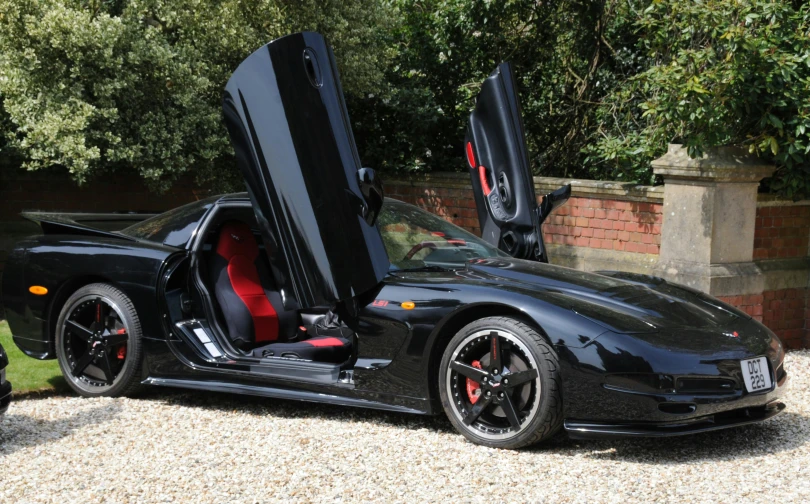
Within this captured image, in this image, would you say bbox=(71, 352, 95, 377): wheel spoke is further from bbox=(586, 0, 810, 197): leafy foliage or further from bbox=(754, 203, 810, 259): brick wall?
bbox=(754, 203, 810, 259): brick wall

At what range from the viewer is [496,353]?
5117 millimetres

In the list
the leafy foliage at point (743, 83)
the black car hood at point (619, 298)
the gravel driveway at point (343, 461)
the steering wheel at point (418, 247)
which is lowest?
the gravel driveway at point (343, 461)

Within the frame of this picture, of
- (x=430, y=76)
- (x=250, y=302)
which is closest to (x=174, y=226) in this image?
(x=250, y=302)

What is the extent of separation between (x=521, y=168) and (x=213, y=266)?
233cm

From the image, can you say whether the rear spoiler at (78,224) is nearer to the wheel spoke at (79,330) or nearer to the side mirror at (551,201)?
the wheel spoke at (79,330)

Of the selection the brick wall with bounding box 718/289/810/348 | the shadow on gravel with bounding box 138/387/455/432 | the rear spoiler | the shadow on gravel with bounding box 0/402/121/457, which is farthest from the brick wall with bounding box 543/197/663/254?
the shadow on gravel with bounding box 0/402/121/457

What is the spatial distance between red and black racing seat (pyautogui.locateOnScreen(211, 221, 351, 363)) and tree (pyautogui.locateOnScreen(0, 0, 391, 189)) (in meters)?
2.83

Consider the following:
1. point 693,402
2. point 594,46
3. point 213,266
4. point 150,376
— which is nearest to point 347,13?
point 594,46

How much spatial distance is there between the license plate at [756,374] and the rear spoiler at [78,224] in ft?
13.2

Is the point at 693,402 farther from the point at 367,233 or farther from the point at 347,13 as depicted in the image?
the point at 347,13

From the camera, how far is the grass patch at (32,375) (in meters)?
6.52

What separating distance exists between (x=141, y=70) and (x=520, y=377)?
227 inches

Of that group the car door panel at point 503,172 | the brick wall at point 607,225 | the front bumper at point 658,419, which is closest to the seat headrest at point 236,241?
the car door panel at point 503,172

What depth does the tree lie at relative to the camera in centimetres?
866
